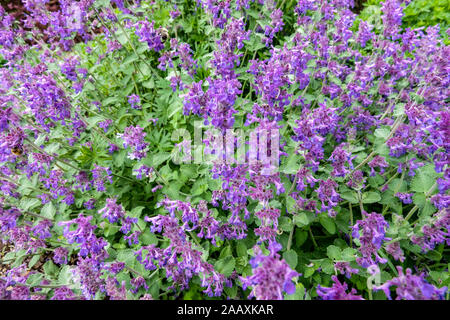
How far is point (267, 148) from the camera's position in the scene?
2594mm

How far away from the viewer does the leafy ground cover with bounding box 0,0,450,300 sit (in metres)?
2.58

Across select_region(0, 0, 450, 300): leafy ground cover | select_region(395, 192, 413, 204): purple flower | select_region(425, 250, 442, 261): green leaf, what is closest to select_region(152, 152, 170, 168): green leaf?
select_region(0, 0, 450, 300): leafy ground cover

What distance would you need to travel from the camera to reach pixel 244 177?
2.74 metres

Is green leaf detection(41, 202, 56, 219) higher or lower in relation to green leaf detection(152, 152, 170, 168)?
lower

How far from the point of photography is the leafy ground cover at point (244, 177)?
2.58 meters

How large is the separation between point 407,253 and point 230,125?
2536mm

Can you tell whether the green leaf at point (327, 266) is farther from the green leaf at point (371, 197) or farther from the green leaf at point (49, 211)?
the green leaf at point (49, 211)

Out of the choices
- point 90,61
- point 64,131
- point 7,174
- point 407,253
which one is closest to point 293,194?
point 407,253

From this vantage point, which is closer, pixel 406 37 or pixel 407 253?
pixel 407 253

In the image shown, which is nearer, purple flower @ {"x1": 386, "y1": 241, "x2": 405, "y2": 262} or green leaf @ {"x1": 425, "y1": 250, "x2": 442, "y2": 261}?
purple flower @ {"x1": 386, "y1": 241, "x2": 405, "y2": 262}

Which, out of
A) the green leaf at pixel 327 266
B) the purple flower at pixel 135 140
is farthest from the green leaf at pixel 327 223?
the purple flower at pixel 135 140

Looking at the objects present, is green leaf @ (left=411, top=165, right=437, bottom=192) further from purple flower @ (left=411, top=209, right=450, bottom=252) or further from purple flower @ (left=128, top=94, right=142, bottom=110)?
purple flower @ (left=128, top=94, right=142, bottom=110)

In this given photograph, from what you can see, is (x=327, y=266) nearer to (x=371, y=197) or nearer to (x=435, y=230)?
(x=371, y=197)

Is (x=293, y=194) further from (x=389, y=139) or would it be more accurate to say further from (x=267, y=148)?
(x=389, y=139)
